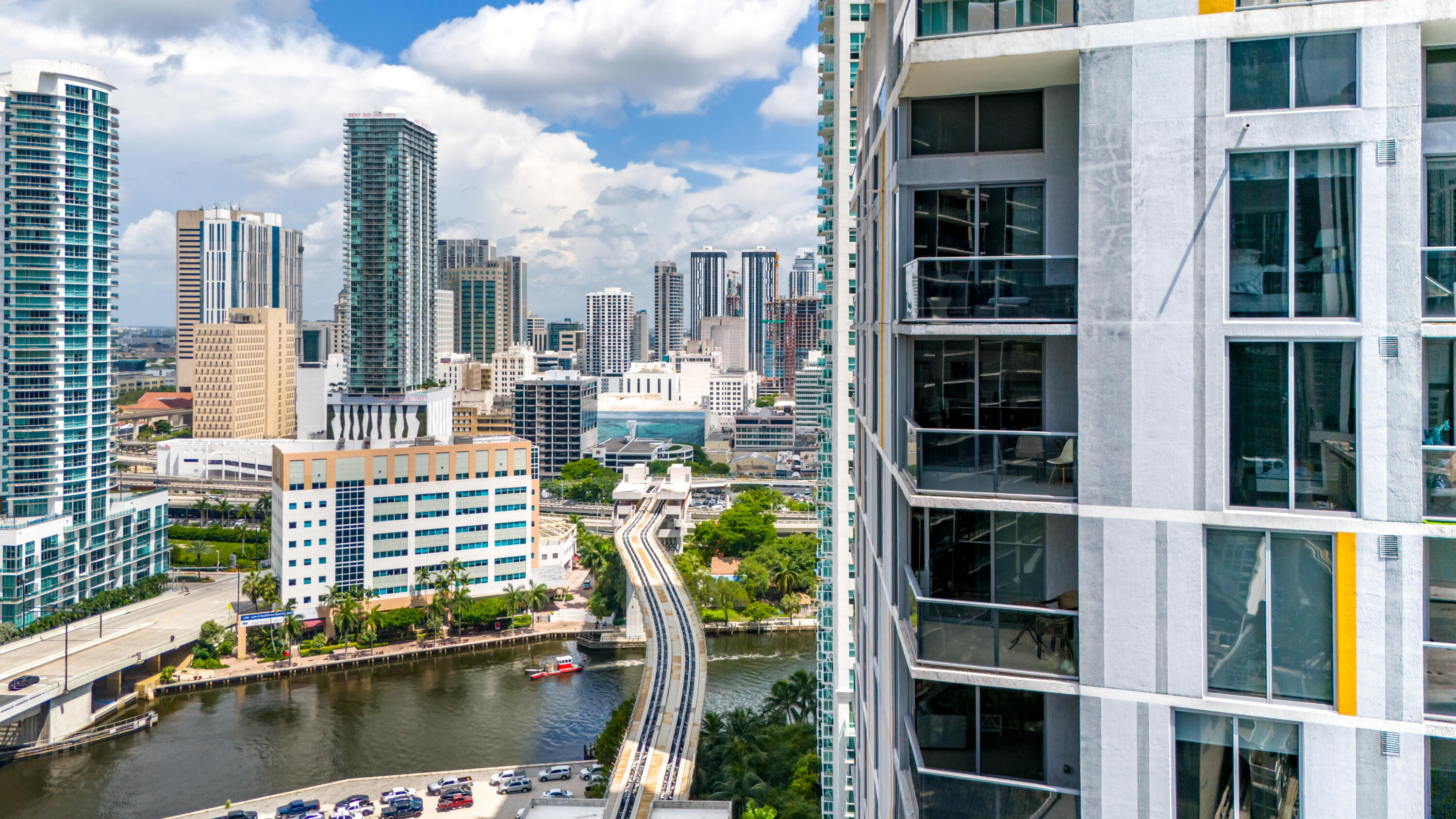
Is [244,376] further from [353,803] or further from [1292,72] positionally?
[1292,72]

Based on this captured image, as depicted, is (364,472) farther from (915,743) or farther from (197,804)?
(915,743)

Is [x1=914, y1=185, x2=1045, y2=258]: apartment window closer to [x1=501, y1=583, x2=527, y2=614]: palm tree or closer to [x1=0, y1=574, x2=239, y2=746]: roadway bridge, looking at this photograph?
[x1=0, y1=574, x2=239, y2=746]: roadway bridge

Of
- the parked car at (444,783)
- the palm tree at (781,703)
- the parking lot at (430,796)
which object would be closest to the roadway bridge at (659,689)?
the palm tree at (781,703)

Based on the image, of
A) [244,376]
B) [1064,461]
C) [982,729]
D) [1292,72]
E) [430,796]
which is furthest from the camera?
[244,376]

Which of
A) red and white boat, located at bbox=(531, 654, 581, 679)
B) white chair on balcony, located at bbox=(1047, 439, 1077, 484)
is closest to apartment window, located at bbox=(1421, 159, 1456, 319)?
white chair on balcony, located at bbox=(1047, 439, 1077, 484)

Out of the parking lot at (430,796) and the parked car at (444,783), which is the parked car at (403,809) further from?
the parked car at (444,783)

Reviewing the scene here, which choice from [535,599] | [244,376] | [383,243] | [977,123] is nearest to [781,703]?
[535,599]

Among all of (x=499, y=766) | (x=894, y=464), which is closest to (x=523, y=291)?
(x=499, y=766)
